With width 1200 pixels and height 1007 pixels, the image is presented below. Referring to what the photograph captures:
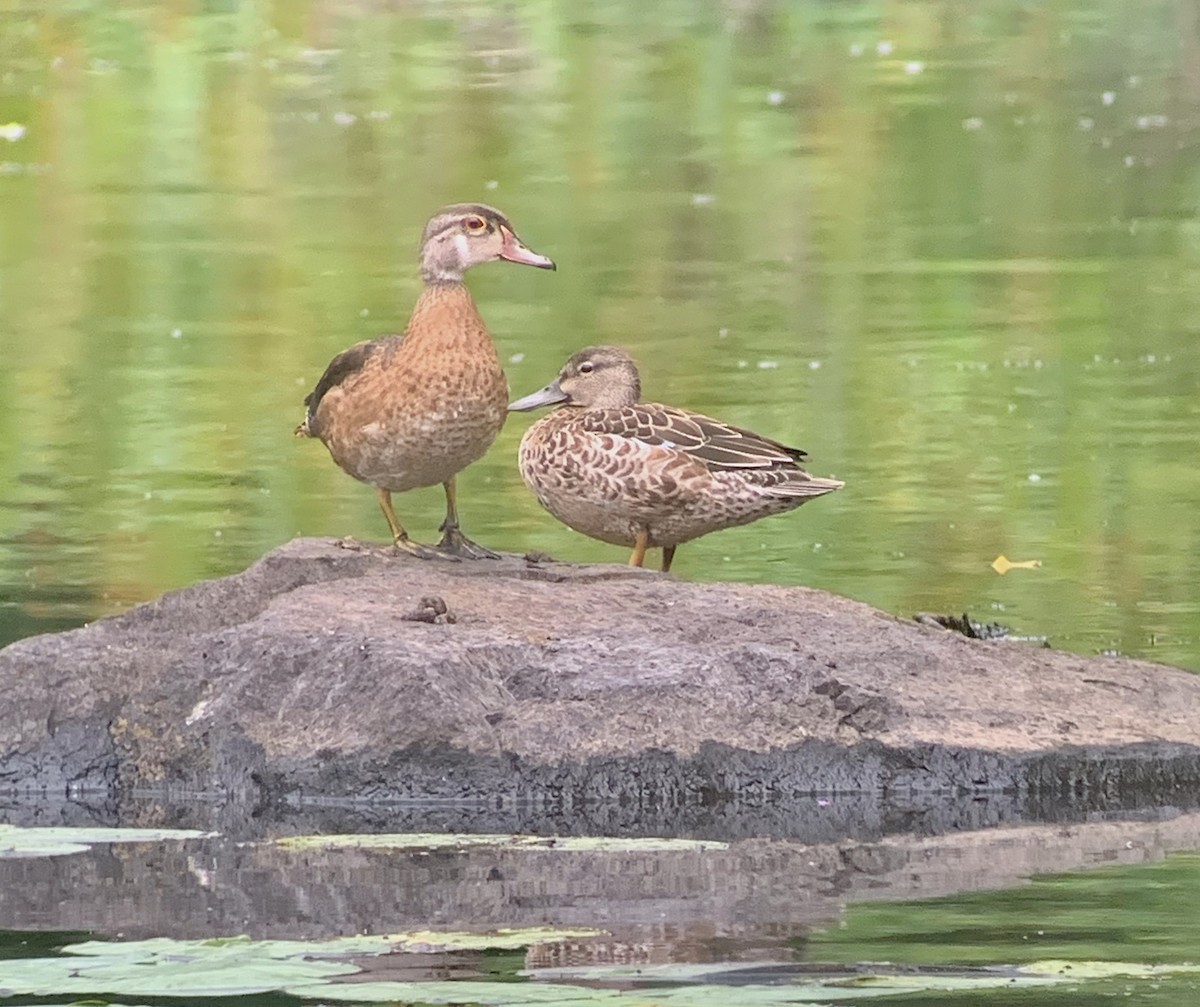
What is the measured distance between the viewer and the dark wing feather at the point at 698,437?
29.5 feet

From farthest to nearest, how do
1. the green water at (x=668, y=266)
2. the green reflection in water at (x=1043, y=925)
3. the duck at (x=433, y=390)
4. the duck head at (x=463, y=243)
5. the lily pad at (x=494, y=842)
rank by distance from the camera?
the green water at (x=668, y=266), the duck head at (x=463, y=243), the duck at (x=433, y=390), the lily pad at (x=494, y=842), the green reflection in water at (x=1043, y=925)

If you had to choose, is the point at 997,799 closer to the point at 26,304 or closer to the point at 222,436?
the point at 222,436

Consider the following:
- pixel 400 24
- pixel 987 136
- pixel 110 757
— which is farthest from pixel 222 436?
pixel 400 24

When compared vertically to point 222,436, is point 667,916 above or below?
above

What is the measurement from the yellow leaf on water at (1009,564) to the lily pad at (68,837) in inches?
157

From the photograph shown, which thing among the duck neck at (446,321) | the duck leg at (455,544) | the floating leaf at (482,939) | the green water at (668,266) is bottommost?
the green water at (668,266)

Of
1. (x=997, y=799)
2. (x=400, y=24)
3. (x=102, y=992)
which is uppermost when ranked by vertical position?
(x=102, y=992)

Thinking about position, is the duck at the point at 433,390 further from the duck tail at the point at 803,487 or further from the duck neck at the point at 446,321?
the duck tail at the point at 803,487

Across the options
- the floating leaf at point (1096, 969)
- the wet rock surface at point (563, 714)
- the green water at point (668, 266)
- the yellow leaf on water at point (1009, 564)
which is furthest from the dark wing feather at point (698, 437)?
the floating leaf at point (1096, 969)

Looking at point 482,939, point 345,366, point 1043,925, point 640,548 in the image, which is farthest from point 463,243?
point 1043,925

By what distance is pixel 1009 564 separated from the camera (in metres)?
10.1

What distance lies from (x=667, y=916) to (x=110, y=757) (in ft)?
6.55

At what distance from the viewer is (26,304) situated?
54.9 feet

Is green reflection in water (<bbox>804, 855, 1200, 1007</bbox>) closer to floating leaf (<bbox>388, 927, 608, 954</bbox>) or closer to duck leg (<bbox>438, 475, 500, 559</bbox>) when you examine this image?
floating leaf (<bbox>388, 927, 608, 954</bbox>)
